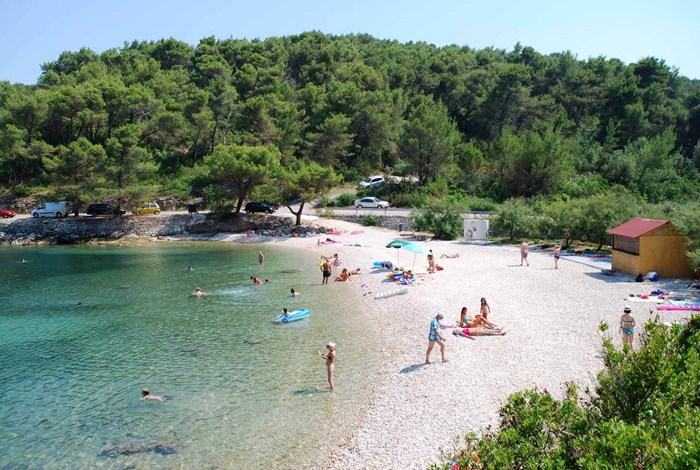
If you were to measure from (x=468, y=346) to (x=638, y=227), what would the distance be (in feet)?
48.6

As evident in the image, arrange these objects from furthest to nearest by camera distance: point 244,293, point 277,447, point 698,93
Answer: point 698,93 → point 244,293 → point 277,447

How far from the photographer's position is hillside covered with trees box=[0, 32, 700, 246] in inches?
2114

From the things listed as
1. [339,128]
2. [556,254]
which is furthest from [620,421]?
[339,128]

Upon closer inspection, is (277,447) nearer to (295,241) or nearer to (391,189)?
(295,241)

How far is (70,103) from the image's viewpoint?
194 feet

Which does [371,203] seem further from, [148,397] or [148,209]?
[148,397]

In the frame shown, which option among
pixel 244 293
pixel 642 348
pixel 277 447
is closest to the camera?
pixel 642 348

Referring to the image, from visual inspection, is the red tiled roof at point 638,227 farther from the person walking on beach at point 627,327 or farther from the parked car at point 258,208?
the parked car at point 258,208

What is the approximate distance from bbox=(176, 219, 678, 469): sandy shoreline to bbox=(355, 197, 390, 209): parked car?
23143mm

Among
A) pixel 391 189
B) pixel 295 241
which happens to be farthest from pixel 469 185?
pixel 295 241

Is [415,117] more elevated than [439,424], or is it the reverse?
[415,117]

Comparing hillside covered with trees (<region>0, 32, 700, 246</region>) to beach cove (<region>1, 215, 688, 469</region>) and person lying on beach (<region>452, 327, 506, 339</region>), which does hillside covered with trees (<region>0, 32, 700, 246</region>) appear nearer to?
beach cove (<region>1, 215, 688, 469</region>)

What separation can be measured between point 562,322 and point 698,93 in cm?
7422

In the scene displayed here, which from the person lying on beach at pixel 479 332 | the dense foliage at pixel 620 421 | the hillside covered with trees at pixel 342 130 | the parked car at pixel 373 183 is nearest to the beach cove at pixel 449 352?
the person lying on beach at pixel 479 332
